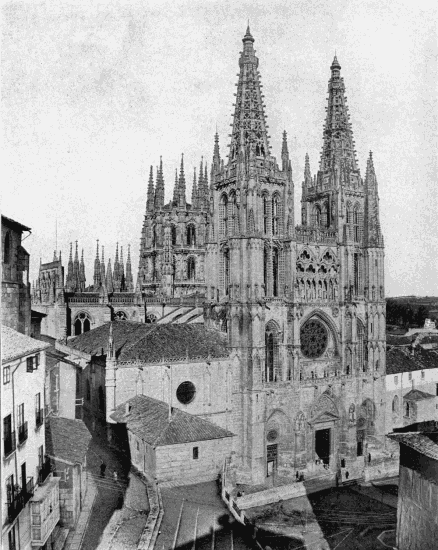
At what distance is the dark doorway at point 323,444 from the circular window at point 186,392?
13592mm

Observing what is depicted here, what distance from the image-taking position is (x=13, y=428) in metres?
22.2

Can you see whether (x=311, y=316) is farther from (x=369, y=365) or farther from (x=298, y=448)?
(x=298, y=448)

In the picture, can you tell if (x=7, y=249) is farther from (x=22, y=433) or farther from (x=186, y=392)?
(x=186, y=392)

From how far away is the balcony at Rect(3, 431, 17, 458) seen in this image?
21109 mm

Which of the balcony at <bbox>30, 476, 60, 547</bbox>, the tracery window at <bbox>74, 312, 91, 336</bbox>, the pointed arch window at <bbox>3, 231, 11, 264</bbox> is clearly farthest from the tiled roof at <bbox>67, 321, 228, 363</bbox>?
the balcony at <bbox>30, 476, 60, 547</bbox>

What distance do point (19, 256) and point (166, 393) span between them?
17.3m

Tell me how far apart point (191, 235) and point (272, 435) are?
3543 centimetres

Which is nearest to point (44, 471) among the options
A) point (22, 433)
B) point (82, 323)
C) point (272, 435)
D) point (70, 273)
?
point (22, 433)

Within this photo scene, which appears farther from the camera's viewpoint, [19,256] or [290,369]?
[290,369]

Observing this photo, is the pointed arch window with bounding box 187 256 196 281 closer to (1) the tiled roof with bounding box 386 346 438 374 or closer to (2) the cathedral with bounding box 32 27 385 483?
(2) the cathedral with bounding box 32 27 385 483

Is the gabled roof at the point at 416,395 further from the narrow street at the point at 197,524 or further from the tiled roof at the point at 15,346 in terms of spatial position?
the tiled roof at the point at 15,346

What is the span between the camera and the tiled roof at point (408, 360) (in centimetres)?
6562

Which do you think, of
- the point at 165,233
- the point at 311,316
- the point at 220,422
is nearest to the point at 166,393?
the point at 220,422

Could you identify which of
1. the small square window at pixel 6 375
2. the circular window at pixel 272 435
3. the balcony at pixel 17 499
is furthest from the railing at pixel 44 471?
the circular window at pixel 272 435
